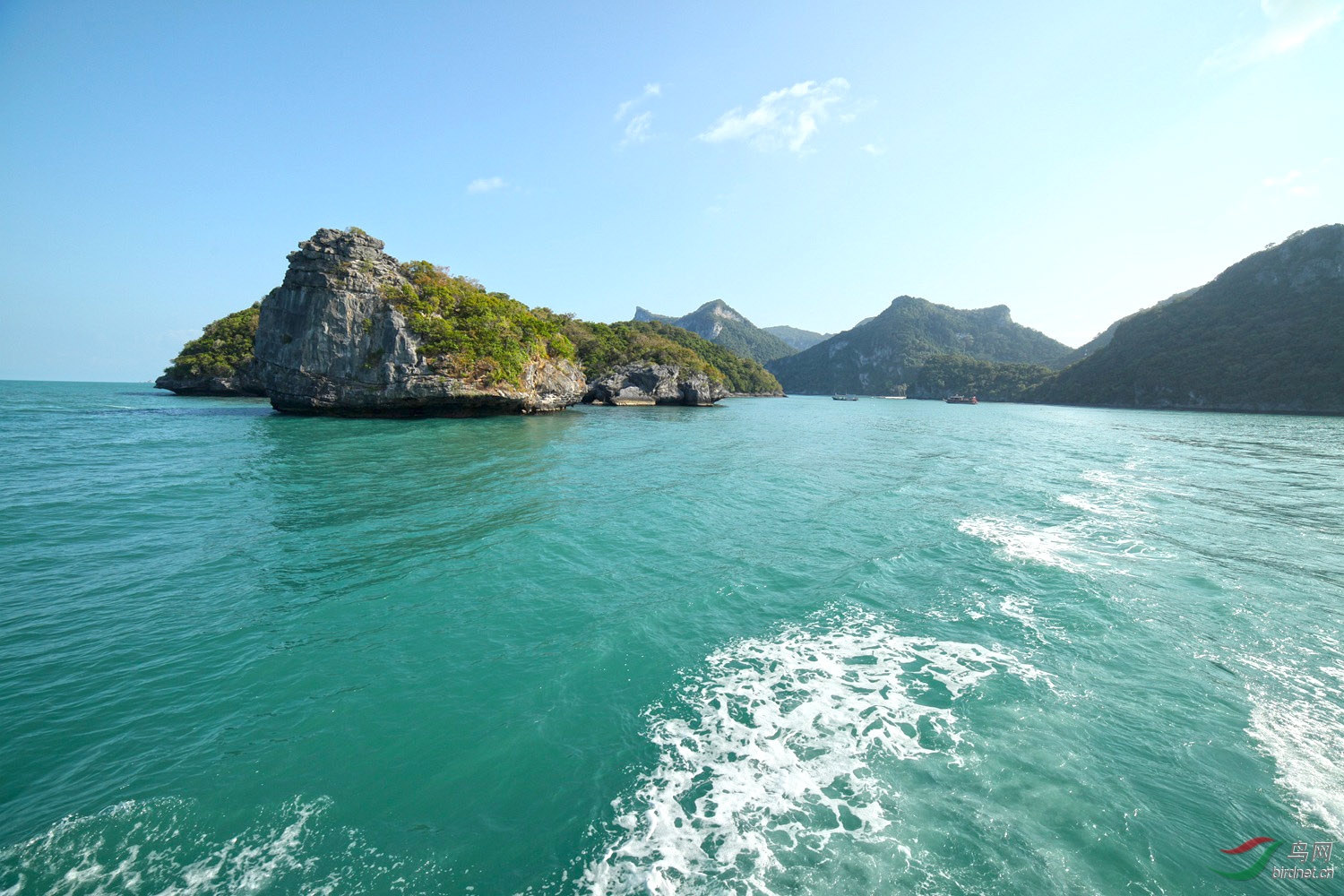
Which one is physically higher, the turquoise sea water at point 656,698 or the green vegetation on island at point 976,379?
the green vegetation on island at point 976,379

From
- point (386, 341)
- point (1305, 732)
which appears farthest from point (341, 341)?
point (1305, 732)

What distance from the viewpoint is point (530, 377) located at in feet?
138

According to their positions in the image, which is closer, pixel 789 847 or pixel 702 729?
pixel 789 847

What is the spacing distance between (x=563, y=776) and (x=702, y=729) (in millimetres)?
1528

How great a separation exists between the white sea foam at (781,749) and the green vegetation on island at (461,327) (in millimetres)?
35133

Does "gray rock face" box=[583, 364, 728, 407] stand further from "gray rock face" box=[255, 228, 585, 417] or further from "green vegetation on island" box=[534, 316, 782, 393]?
"gray rock face" box=[255, 228, 585, 417]

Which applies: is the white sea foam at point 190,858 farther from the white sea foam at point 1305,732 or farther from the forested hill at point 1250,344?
the forested hill at point 1250,344

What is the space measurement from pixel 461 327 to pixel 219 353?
53896 millimetres

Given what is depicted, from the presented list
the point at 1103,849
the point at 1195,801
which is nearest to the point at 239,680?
the point at 1103,849

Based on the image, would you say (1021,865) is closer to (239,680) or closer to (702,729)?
(702,729)

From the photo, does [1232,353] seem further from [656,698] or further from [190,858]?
[190,858]

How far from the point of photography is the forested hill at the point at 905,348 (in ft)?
547

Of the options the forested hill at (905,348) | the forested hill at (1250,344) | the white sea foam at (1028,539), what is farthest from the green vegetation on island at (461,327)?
the forested hill at (905,348)
